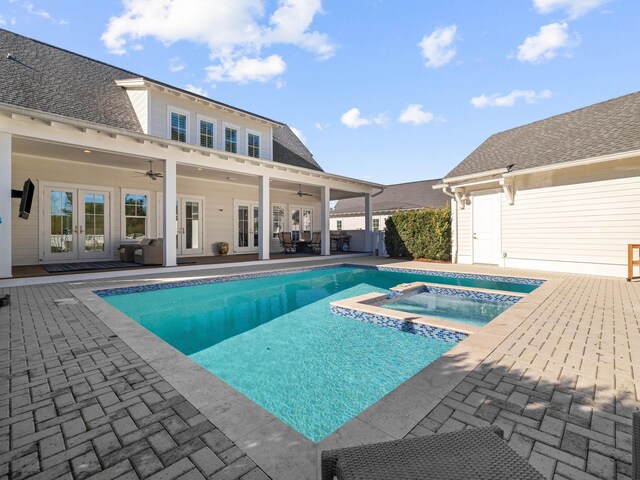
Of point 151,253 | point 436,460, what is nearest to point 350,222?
point 151,253

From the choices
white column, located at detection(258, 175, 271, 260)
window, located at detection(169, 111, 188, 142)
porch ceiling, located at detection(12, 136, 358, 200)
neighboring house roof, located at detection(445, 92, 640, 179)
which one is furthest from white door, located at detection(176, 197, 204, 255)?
neighboring house roof, located at detection(445, 92, 640, 179)

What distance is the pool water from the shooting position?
577 cm

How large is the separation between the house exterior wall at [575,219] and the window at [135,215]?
11989 mm

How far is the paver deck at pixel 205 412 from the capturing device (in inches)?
62.1

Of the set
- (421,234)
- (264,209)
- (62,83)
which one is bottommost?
(421,234)

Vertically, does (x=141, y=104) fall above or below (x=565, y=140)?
above

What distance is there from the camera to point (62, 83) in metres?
9.30

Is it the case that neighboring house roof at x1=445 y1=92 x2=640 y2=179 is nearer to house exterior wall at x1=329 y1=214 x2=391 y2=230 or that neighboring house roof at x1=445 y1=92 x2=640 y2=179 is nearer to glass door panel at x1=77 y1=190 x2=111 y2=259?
glass door panel at x1=77 y1=190 x2=111 y2=259

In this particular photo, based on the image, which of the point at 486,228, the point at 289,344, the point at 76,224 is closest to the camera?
the point at 289,344

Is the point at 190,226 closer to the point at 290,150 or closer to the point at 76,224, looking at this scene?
the point at 76,224

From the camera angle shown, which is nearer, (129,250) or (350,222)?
(129,250)

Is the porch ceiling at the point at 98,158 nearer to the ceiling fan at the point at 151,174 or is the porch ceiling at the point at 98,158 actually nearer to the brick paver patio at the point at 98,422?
the ceiling fan at the point at 151,174

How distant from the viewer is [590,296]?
561cm

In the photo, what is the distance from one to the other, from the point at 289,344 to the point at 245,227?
10765 millimetres
